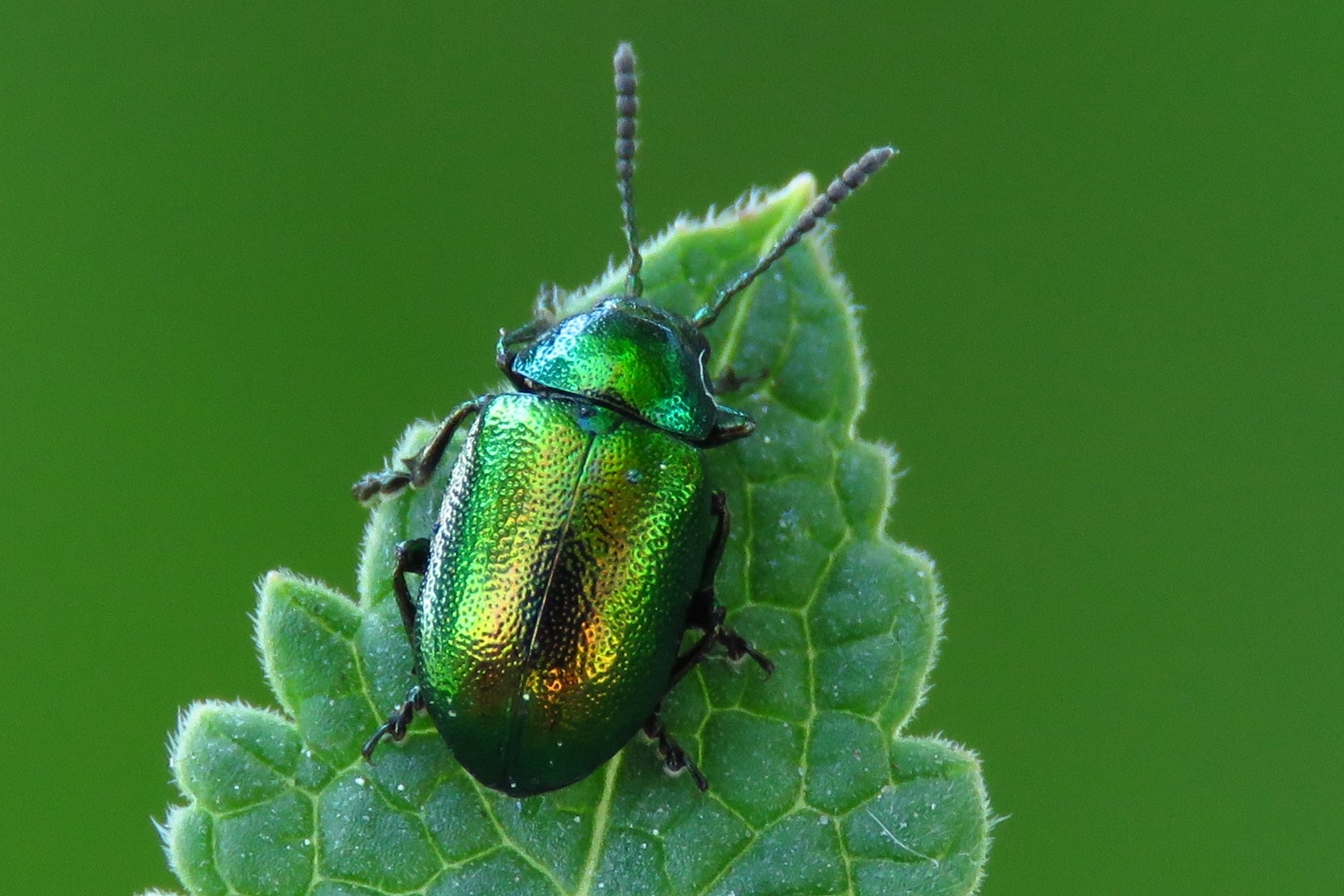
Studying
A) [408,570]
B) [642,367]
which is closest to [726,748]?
[408,570]

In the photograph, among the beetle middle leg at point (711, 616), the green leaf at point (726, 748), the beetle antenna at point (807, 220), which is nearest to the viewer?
the green leaf at point (726, 748)

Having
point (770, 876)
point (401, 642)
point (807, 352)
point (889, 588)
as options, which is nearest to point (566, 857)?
point (770, 876)

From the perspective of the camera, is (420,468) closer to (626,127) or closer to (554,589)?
(554,589)

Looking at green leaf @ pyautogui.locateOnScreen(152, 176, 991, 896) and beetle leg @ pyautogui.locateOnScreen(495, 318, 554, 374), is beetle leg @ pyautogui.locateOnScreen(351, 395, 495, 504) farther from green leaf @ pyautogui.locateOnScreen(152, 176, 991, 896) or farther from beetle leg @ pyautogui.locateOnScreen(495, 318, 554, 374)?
Answer: beetle leg @ pyautogui.locateOnScreen(495, 318, 554, 374)

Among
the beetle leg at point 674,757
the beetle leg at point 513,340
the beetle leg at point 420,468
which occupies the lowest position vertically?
the beetle leg at point 674,757

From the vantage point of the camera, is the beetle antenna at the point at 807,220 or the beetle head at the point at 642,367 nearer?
the beetle antenna at the point at 807,220

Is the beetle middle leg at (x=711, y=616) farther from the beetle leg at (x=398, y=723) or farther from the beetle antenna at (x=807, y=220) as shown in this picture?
the beetle leg at (x=398, y=723)

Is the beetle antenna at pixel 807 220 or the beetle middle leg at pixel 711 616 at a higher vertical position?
A: the beetle antenna at pixel 807 220

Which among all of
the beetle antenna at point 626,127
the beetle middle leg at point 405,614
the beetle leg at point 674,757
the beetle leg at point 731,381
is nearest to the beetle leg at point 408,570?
the beetle middle leg at point 405,614
